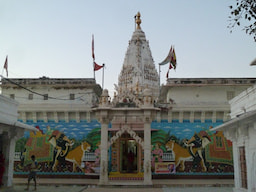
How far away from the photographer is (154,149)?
21094mm

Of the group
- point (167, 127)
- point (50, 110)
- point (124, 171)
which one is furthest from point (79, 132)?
point (167, 127)

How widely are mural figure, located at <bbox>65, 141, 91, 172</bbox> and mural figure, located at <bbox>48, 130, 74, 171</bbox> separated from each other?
384mm

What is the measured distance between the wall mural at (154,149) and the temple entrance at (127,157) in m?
1.59

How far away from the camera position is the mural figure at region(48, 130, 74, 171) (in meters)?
21.2

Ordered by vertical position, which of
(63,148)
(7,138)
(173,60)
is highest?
(173,60)

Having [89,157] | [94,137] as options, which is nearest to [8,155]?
[89,157]

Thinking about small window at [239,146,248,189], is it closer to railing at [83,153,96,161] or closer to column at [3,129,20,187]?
column at [3,129,20,187]

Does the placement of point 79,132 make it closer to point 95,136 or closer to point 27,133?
point 95,136

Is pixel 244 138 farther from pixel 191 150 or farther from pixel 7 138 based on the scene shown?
pixel 7 138

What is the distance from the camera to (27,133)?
872 inches

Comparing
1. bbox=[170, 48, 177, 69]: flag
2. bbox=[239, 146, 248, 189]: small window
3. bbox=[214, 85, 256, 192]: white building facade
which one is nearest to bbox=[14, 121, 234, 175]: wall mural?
bbox=[170, 48, 177, 69]: flag

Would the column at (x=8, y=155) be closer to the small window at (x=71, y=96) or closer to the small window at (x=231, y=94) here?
the small window at (x=71, y=96)

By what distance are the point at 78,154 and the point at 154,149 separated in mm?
5786

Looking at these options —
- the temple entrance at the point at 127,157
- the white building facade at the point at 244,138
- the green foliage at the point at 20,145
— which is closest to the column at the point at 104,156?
the temple entrance at the point at 127,157
